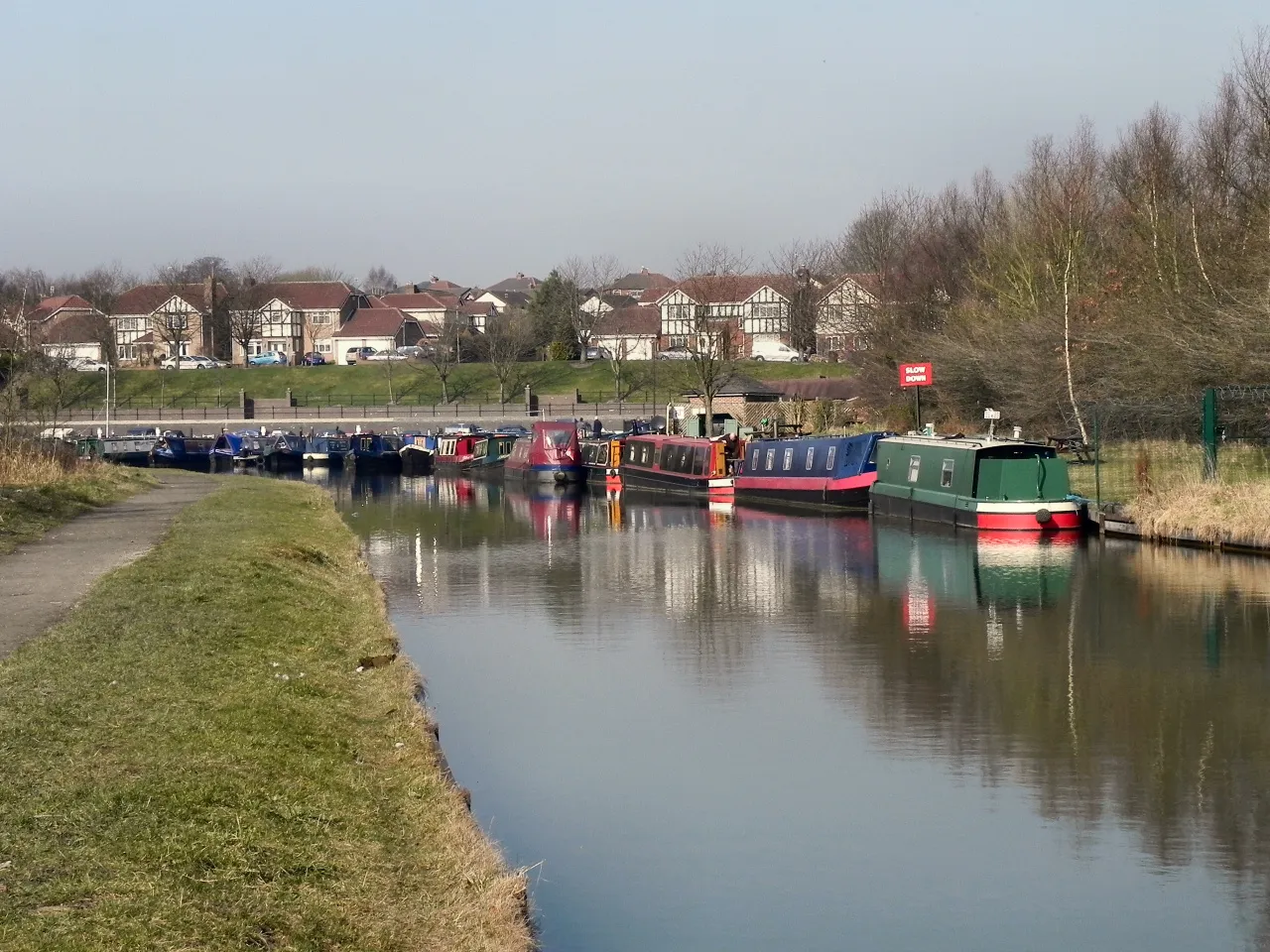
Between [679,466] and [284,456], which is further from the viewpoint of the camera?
[284,456]

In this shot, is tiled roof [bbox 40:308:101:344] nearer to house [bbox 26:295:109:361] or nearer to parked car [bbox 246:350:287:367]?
house [bbox 26:295:109:361]

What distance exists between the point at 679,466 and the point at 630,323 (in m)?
68.8

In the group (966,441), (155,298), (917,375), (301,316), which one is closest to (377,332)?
(301,316)

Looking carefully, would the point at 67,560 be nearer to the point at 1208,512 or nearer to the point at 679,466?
the point at 1208,512

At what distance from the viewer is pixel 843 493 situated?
4009 cm

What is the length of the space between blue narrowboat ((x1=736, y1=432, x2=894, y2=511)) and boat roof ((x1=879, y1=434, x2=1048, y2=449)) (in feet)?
6.08

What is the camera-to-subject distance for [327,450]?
7538 cm

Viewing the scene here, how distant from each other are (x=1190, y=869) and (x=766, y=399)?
57149 millimetres

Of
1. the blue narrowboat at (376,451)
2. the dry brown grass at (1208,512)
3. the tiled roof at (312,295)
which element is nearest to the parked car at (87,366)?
the tiled roof at (312,295)

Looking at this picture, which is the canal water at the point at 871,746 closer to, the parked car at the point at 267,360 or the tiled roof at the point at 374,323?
the parked car at the point at 267,360

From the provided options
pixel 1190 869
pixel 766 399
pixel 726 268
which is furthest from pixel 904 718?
pixel 726 268

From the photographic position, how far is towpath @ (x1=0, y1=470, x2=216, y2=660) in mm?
15156

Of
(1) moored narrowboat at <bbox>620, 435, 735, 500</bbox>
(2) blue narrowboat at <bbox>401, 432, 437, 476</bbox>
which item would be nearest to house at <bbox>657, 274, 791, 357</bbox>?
(2) blue narrowboat at <bbox>401, 432, 437, 476</bbox>

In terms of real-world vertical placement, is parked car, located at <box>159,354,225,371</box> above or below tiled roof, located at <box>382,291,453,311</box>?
below
